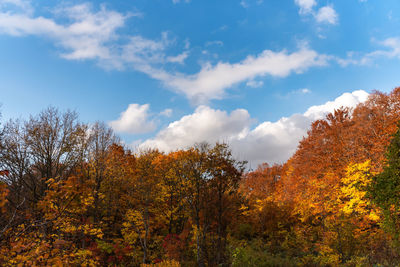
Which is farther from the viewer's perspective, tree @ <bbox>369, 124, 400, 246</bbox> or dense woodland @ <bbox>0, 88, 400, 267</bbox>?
dense woodland @ <bbox>0, 88, 400, 267</bbox>

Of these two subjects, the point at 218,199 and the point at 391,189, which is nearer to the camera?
the point at 391,189

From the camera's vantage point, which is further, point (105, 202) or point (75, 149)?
point (105, 202)

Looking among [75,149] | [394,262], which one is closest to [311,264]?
[394,262]

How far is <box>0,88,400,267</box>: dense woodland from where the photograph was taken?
13.8m

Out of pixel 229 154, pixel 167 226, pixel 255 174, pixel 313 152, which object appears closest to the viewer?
pixel 229 154

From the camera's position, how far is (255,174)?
5428 cm

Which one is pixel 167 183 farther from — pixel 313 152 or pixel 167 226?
pixel 313 152

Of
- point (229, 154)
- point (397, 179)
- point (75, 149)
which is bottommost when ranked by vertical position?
point (397, 179)

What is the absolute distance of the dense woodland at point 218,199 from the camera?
1377 centimetres

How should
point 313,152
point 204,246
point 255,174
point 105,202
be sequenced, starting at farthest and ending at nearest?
1. point 255,174
2. point 313,152
3. point 105,202
4. point 204,246

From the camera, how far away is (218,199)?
15.5m

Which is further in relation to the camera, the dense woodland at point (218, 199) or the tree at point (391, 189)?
the dense woodland at point (218, 199)

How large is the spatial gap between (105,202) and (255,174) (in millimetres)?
39150

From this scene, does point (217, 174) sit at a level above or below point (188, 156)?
below
